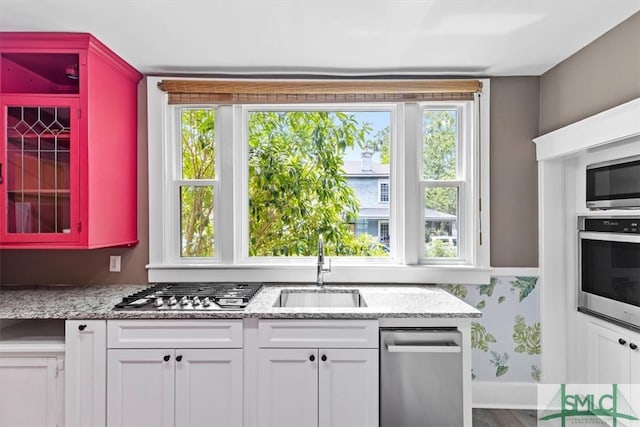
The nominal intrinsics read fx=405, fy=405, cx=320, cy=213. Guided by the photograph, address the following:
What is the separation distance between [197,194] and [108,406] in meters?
1.42

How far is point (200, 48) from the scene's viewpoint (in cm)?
242

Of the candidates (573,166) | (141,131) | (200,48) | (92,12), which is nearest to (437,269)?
(573,166)

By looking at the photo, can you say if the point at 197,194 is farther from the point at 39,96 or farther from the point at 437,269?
the point at 437,269

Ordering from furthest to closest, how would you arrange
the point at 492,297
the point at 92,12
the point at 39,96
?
1. the point at 492,297
2. the point at 39,96
3. the point at 92,12

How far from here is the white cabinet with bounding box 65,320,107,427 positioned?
2115mm

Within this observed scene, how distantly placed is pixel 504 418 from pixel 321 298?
143cm

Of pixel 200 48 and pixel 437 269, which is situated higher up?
pixel 200 48

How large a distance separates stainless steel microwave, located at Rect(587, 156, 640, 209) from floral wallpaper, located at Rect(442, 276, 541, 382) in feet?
2.43

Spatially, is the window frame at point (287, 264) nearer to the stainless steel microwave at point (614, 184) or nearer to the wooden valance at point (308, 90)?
the wooden valance at point (308, 90)

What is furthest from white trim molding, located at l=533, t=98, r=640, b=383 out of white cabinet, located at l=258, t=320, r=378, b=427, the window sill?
white cabinet, located at l=258, t=320, r=378, b=427

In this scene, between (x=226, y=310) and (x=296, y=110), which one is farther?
(x=296, y=110)

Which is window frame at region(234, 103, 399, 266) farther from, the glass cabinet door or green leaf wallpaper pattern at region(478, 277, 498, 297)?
the glass cabinet door

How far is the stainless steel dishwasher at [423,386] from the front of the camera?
2.08 meters

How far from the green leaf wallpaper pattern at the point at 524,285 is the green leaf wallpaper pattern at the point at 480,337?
1.10 feet
